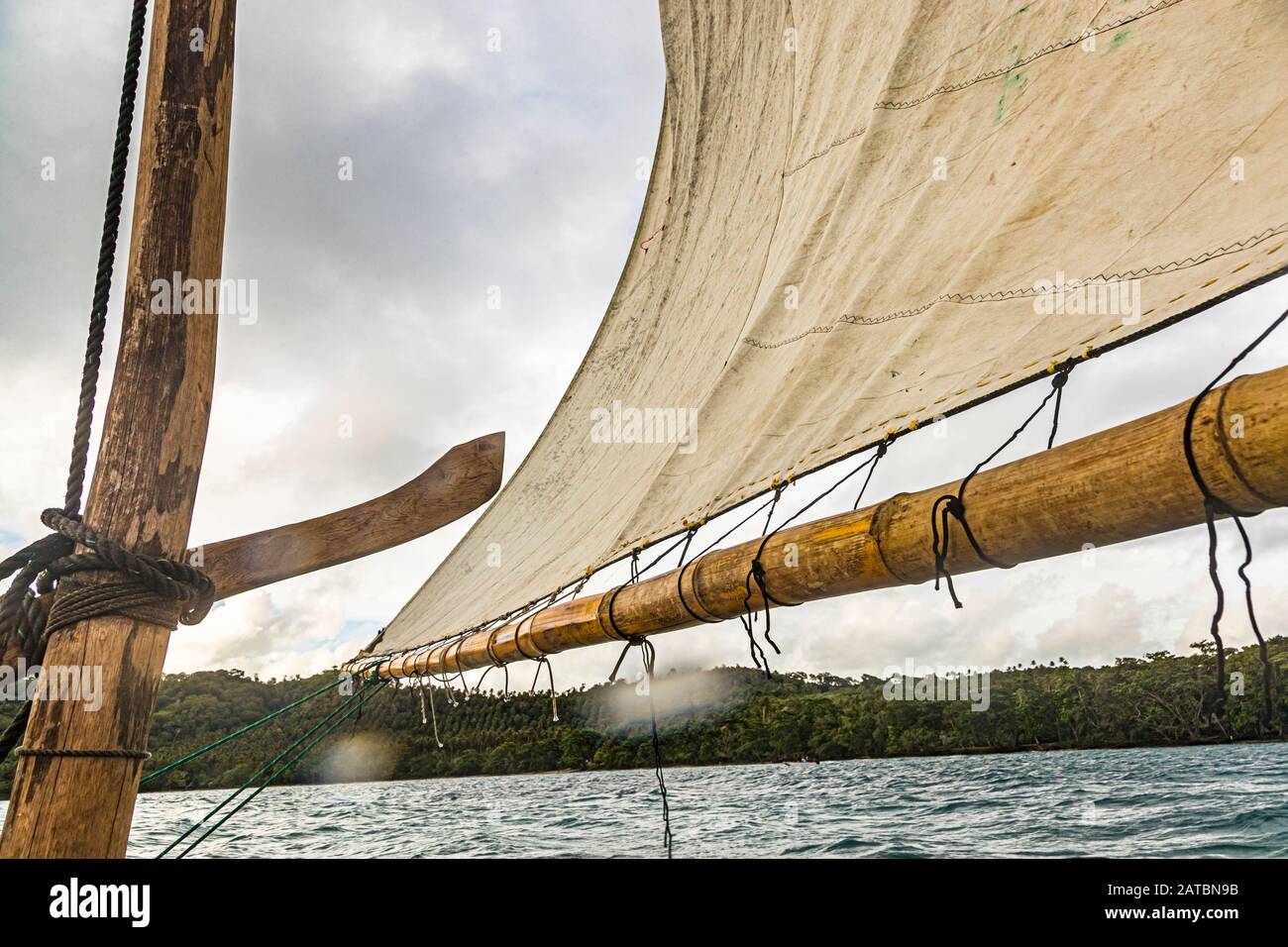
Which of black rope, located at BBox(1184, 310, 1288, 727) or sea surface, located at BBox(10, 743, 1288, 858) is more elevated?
black rope, located at BBox(1184, 310, 1288, 727)

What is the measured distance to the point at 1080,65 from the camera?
182cm

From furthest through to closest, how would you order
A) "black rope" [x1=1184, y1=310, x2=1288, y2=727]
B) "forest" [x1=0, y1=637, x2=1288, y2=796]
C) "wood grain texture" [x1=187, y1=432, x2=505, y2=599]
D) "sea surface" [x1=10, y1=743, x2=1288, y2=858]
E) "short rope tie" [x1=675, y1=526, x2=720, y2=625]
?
"forest" [x1=0, y1=637, x2=1288, y2=796], "sea surface" [x1=10, y1=743, x2=1288, y2=858], "short rope tie" [x1=675, y1=526, x2=720, y2=625], "wood grain texture" [x1=187, y1=432, x2=505, y2=599], "black rope" [x1=1184, y1=310, x2=1288, y2=727]

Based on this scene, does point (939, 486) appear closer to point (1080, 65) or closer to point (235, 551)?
point (1080, 65)

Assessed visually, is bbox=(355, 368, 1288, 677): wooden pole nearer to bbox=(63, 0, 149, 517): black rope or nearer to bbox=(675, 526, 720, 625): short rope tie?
bbox=(675, 526, 720, 625): short rope tie

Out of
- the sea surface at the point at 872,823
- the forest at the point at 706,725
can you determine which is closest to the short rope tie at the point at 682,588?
the sea surface at the point at 872,823

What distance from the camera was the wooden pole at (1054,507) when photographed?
3.84 ft

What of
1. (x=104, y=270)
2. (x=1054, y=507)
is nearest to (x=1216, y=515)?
(x=1054, y=507)

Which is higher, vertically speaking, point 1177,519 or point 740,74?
point 740,74

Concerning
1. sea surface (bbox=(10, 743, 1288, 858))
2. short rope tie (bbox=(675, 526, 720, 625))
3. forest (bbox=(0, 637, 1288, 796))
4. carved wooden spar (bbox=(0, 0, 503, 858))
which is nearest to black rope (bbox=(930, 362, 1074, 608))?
short rope tie (bbox=(675, 526, 720, 625))

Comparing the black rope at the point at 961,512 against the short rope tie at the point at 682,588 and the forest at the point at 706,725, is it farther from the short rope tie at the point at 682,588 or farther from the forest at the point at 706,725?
the forest at the point at 706,725

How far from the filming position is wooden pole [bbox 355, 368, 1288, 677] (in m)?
1.17

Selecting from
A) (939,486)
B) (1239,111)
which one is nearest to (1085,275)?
(1239,111)

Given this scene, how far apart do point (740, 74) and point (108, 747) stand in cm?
357

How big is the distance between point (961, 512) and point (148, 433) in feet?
5.64
